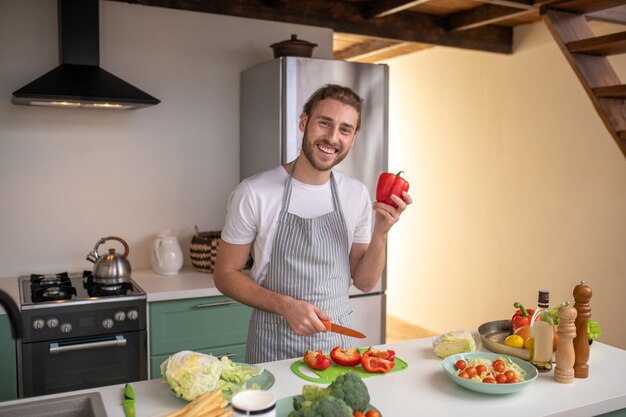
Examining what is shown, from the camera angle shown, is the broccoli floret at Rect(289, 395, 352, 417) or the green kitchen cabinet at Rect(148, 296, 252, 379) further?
the green kitchen cabinet at Rect(148, 296, 252, 379)

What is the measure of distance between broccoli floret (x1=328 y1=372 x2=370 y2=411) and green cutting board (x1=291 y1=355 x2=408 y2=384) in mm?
282

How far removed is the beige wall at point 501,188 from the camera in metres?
4.22

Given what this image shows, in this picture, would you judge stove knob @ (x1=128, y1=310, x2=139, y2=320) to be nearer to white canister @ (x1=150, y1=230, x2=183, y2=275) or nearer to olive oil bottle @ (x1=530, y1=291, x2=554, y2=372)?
white canister @ (x1=150, y1=230, x2=183, y2=275)

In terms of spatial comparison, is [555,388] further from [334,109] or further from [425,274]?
[425,274]

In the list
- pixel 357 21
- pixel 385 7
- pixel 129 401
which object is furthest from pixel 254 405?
pixel 357 21

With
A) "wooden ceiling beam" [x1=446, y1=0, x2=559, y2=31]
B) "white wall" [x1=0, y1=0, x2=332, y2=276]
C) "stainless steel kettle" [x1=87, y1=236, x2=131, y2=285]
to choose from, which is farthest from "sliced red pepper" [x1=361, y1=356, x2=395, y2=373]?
"wooden ceiling beam" [x1=446, y1=0, x2=559, y2=31]

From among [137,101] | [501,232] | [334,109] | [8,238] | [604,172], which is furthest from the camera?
[501,232]

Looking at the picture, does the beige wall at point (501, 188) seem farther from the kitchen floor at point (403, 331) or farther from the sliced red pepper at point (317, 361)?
the sliced red pepper at point (317, 361)

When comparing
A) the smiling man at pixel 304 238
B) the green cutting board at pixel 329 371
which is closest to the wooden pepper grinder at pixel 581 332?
the green cutting board at pixel 329 371

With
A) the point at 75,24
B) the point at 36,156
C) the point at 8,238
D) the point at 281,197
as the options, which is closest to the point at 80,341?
the point at 8,238

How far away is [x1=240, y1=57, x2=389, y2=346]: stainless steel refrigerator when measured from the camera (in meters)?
3.50

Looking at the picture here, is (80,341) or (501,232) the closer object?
(80,341)

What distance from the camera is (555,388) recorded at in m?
1.83

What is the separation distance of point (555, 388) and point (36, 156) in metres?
2.83
